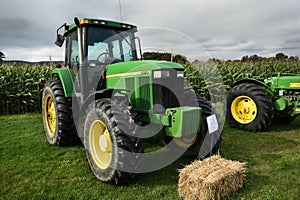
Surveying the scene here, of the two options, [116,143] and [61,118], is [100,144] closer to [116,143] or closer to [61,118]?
[116,143]

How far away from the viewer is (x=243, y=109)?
21.2 ft

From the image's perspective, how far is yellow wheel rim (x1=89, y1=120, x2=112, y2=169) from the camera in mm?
3584

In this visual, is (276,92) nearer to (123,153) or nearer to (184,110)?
(184,110)

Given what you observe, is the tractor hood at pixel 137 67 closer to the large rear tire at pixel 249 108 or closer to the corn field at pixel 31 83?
the large rear tire at pixel 249 108

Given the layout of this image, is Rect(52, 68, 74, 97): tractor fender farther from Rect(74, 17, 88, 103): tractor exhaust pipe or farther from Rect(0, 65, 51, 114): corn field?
Rect(0, 65, 51, 114): corn field

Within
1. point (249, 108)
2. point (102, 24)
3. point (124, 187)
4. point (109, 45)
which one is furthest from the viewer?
point (249, 108)

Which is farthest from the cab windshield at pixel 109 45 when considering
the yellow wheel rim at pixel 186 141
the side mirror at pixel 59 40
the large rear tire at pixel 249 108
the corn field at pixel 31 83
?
the corn field at pixel 31 83

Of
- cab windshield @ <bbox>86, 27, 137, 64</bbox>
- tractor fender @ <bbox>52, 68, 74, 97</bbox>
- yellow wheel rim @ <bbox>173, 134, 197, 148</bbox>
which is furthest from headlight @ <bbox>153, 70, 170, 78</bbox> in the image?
tractor fender @ <bbox>52, 68, 74, 97</bbox>

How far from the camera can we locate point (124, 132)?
319 centimetres

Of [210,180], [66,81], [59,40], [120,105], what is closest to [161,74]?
[120,105]

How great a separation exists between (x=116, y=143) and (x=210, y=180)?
1197mm

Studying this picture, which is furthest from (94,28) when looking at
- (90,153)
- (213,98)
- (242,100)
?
(213,98)

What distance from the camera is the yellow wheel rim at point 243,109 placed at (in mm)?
6224

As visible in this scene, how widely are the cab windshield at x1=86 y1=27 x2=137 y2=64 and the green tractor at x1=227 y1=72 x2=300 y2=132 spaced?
10.2 ft
